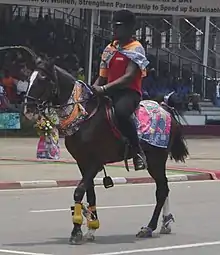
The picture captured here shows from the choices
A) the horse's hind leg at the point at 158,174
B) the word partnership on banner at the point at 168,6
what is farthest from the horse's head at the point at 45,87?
the word partnership on banner at the point at 168,6

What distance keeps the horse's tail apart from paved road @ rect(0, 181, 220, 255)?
99cm

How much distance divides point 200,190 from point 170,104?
5.11m

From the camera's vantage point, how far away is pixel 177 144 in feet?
37.3

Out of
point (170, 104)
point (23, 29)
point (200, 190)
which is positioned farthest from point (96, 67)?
point (170, 104)

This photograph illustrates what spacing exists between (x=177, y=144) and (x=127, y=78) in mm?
1805

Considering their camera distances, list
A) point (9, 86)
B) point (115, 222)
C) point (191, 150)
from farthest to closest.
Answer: point (9, 86), point (191, 150), point (115, 222)

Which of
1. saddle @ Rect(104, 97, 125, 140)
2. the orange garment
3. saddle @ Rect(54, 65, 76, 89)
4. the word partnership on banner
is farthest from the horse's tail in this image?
the orange garment

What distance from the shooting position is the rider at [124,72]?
9.98 meters

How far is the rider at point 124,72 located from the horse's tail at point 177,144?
109 cm

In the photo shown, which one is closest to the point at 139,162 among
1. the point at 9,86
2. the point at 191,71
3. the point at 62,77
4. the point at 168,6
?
the point at 62,77

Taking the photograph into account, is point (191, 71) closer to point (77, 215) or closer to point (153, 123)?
point (153, 123)

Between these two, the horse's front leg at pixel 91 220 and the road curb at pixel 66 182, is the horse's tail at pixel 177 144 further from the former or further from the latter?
the road curb at pixel 66 182

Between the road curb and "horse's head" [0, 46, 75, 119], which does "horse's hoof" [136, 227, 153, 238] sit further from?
the road curb

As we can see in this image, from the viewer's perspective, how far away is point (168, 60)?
119 ft
